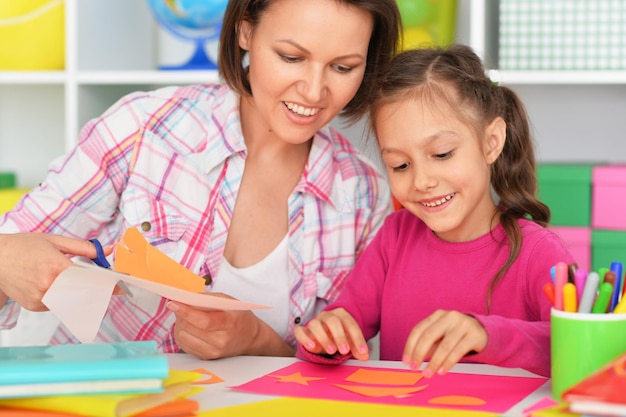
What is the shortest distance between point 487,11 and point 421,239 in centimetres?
83

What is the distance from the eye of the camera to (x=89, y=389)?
2.68ft

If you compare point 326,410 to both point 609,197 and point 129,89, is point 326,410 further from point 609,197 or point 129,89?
point 129,89

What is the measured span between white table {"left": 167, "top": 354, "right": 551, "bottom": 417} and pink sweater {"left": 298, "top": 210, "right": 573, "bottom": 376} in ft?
0.22

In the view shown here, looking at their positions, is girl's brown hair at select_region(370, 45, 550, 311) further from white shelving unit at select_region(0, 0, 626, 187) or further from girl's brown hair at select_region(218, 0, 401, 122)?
white shelving unit at select_region(0, 0, 626, 187)

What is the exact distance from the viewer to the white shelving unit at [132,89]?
192 cm

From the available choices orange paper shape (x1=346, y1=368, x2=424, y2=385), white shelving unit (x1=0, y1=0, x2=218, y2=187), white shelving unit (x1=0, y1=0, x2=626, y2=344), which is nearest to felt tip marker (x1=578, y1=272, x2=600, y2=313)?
orange paper shape (x1=346, y1=368, x2=424, y2=385)

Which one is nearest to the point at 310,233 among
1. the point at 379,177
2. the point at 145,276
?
the point at 379,177

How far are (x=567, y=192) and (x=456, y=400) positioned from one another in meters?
1.03

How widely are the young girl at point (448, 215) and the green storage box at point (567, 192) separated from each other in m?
0.50

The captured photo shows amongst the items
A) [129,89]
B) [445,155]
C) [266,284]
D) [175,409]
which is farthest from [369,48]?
[129,89]

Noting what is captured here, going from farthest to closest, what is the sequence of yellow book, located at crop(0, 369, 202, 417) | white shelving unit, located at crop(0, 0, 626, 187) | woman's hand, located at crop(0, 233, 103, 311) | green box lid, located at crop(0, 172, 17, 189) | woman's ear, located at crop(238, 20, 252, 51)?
green box lid, located at crop(0, 172, 17, 189) < white shelving unit, located at crop(0, 0, 626, 187) < woman's ear, located at crop(238, 20, 252, 51) < woman's hand, located at crop(0, 233, 103, 311) < yellow book, located at crop(0, 369, 202, 417)

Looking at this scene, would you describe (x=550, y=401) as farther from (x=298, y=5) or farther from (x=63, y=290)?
(x=298, y=5)

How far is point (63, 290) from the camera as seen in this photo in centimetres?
96

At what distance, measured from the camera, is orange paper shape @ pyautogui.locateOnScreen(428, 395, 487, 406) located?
2.85ft
